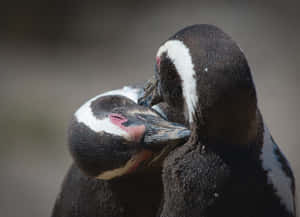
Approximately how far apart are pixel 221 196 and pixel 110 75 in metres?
2.56

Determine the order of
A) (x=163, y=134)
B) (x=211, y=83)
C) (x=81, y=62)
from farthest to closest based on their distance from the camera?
1. (x=81, y=62)
2. (x=163, y=134)
3. (x=211, y=83)

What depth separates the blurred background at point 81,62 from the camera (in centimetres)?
289

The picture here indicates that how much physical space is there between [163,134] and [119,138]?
7 cm

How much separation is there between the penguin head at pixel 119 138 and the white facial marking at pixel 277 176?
0.42 feet

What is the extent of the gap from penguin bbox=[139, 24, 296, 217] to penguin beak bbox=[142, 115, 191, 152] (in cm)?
1

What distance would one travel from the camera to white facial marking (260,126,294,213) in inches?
33.8

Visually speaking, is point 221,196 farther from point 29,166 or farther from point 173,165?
point 29,166

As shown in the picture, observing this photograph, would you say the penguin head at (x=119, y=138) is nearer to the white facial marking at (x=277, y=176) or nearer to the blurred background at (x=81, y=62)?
the white facial marking at (x=277, y=176)

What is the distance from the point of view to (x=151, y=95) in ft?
3.09

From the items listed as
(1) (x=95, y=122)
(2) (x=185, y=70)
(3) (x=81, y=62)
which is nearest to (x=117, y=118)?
(1) (x=95, y=122)

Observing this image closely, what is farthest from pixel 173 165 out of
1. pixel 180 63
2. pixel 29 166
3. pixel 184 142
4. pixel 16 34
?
pixel 16 34

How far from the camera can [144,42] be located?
3.45m

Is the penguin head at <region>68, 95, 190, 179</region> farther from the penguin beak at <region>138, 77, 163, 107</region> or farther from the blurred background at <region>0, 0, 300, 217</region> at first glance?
the blurred background at <region>0, 0, 300, 217</region>

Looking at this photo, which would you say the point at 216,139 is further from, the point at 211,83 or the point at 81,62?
the point at 81,62
